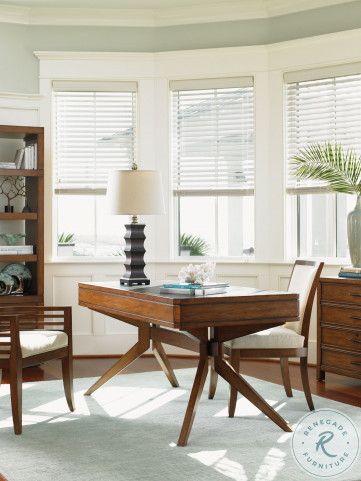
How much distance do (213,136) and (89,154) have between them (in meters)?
1.06

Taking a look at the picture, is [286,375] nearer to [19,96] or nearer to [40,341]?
[40,341]

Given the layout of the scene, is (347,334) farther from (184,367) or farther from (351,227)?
(184,367)

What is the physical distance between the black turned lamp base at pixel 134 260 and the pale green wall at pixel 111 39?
209cm

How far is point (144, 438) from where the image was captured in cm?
380

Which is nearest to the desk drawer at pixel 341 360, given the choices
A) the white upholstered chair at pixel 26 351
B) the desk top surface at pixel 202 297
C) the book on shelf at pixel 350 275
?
the book on shelf at pixel 350 275

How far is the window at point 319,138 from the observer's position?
5.73 metres

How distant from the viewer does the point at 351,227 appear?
5.11m

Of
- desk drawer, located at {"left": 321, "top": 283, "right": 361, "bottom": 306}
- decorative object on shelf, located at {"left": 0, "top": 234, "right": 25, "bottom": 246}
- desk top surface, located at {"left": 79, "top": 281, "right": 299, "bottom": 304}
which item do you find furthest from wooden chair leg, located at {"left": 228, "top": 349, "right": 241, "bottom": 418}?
decorative object on shelf, located at {"left": 0, "top": 234, "right": 25, "bottom": 246}

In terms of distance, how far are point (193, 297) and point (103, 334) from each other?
2726 mm

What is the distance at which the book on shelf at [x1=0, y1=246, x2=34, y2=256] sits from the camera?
19.3 ft

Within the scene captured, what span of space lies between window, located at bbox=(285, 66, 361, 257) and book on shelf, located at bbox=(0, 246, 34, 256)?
2.08 meters

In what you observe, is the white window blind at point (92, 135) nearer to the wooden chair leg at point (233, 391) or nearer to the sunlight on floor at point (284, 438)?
the wooden chair leg at point (233, 391)

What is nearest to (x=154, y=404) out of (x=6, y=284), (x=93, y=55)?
(x=6, y=284)

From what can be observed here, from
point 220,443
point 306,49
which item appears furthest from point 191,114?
point 220,443
